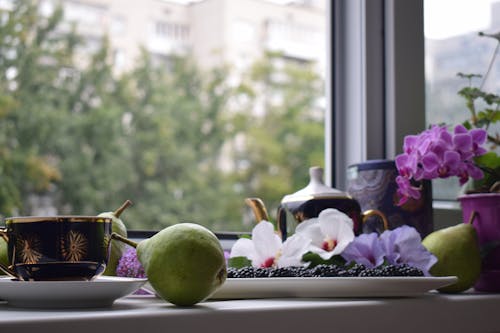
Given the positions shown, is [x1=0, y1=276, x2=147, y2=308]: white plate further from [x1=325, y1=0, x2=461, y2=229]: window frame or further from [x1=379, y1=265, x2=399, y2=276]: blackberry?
[x1=325, y1=0, x2=461, y2=229]: window frame

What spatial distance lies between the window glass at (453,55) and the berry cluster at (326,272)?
1.73ft

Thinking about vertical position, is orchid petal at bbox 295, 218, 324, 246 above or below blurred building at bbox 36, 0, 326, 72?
below

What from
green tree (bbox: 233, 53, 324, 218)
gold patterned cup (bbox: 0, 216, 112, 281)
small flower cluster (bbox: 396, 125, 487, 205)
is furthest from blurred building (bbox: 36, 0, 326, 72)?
gold patterned cup (bbox: 0, 216, 112, 281)

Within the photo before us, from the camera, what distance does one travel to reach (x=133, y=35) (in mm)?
10234

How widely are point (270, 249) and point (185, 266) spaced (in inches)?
11.0

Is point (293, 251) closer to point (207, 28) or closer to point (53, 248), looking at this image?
point (53, 248)

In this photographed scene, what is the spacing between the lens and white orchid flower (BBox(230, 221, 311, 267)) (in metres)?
0.90

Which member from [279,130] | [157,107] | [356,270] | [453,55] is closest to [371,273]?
[356,270]

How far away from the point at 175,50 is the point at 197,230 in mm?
9946

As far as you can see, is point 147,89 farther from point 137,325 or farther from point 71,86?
point 137,325

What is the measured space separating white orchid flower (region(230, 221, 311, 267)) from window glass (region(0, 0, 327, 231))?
683 cm

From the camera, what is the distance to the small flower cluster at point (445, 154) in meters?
0.99

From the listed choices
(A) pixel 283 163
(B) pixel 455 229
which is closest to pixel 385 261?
(B) pixel 455 229

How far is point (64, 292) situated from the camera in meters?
0.60
